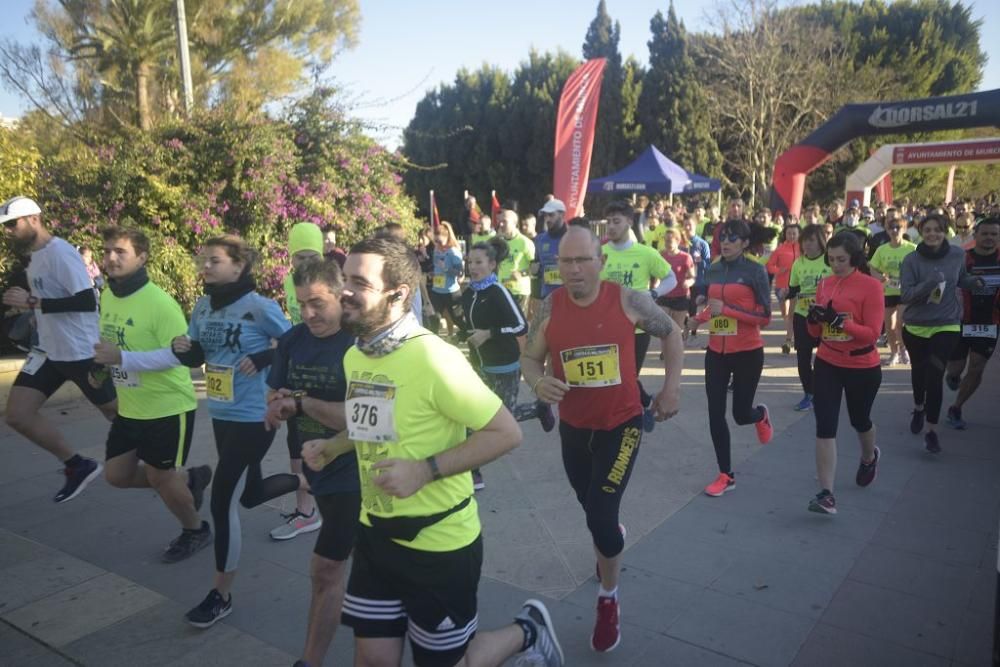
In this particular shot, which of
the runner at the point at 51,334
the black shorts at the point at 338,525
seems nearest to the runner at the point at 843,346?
the black shorts at the point at 338,525

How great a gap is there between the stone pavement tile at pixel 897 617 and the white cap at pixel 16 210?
5.64 metres

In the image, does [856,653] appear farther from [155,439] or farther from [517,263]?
[517,263]

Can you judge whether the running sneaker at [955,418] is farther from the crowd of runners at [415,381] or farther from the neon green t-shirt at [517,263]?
the neon green t-shirt at [517,263]

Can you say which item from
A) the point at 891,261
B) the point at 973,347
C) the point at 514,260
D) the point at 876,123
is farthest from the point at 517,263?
the point at 876,123

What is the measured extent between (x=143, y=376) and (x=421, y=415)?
97.6 inches

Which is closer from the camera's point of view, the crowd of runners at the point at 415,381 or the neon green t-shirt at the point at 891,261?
the crowd of runners at the point at 415,381

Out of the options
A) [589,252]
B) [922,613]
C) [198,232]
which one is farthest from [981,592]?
[198,232]

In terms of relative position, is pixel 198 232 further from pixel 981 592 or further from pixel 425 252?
pixel 981 592

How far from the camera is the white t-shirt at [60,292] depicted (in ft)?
17.0

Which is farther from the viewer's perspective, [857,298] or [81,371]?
[81,371]

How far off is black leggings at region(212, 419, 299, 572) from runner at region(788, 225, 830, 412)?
4.86 metres

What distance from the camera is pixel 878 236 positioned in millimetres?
11062

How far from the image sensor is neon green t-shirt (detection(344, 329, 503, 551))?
2.23m

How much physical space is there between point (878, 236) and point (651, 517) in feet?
27.5
